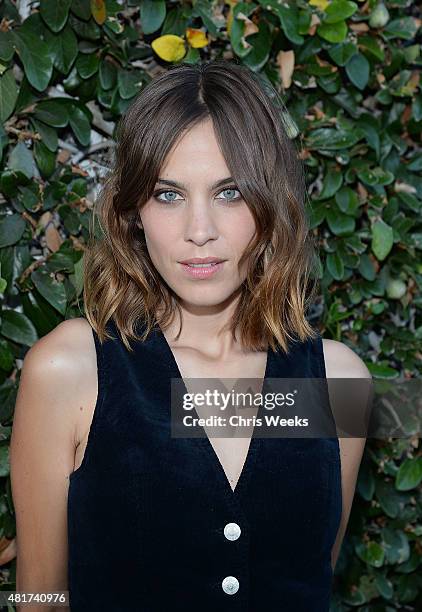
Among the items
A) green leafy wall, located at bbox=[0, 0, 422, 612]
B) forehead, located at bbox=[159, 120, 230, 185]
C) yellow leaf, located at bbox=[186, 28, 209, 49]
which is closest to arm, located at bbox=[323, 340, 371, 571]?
green leafy wall, located at bbox=[0, 0, 422, 612]

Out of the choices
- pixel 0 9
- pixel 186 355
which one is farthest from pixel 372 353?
pixel 0 9

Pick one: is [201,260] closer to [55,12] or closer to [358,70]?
[55,12]

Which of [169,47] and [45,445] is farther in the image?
[169,47]

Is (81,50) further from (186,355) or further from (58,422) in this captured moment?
(58,422)

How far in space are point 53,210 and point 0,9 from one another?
1.35 feet

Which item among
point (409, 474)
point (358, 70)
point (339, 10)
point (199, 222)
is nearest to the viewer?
point (199, 222)

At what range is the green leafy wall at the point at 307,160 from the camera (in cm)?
182

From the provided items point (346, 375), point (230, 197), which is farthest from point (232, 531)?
point (230, 197)

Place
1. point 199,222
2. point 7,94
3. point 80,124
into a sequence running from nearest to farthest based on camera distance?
point 199,222
point 7,94
point 80,124

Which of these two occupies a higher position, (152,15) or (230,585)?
(152,15)

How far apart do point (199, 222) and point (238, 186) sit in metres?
0.10

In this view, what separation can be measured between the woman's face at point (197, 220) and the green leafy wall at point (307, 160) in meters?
0.34

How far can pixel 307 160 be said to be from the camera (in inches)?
82.9

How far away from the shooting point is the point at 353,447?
1.87m
